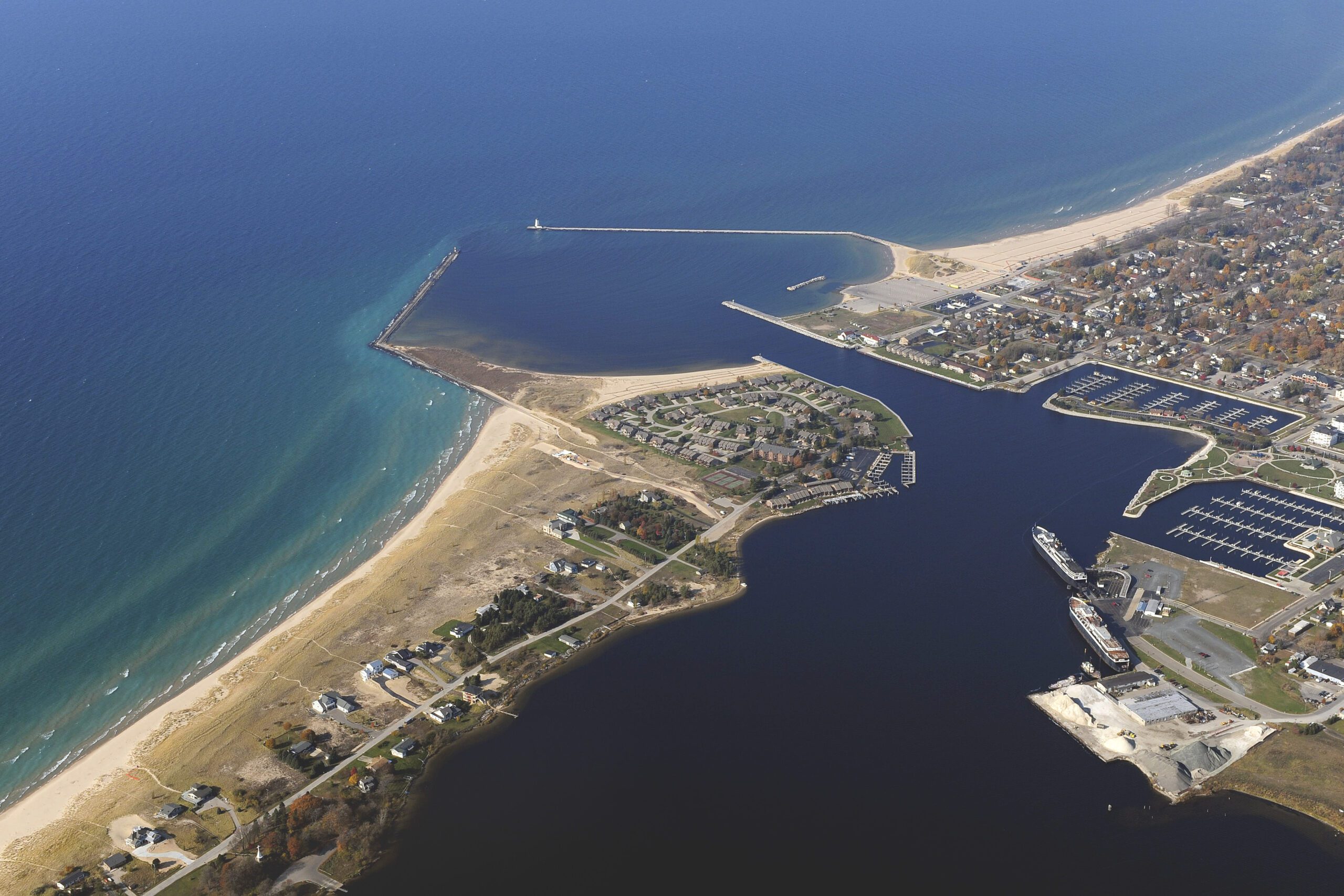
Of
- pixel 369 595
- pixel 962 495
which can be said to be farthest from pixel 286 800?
pixel 962 495

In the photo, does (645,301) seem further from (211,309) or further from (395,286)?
(211,309)

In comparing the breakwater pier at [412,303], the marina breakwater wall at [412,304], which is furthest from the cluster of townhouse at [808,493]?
the breakwater pier at [412,303]

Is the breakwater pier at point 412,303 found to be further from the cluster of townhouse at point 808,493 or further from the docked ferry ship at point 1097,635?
the docked ferry ship at point 1097,635

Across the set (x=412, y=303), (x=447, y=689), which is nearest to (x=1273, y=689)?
(x=447, y=689)

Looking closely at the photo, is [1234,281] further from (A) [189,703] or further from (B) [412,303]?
(A) [189,703]

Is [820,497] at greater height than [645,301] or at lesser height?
lesser
